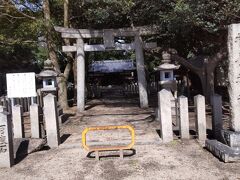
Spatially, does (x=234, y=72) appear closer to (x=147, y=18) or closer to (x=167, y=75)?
(x=167, y=75)

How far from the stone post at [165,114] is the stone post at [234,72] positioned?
1.75 m

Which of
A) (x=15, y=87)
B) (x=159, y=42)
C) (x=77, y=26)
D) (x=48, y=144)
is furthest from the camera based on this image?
(x=77, y=26)

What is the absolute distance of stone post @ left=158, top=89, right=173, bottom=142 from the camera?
8.88 metres

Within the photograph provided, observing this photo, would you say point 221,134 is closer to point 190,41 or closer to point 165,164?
point 165,164

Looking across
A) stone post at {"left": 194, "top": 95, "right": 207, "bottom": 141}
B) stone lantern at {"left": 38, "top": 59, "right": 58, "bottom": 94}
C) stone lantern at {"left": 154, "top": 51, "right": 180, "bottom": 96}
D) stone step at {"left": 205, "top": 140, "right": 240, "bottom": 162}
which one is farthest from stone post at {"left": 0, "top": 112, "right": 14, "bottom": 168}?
stone lantern at {"left": 154, "top": 51, "right": 180, "bottom": 96}

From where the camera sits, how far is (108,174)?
657 cm

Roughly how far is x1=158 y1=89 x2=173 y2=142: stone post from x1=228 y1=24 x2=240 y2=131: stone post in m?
1.75

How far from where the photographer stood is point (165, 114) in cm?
891

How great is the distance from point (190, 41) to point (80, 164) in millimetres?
13635

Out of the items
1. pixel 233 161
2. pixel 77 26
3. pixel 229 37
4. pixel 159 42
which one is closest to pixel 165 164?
pixel 233 161

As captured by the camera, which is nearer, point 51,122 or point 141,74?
point 51,122

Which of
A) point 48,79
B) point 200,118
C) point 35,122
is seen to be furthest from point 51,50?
point 200,118

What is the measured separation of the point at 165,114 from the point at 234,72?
7.03 feet

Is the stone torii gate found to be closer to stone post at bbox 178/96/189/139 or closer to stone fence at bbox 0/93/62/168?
stone fence at bbox 0/93/62/168
